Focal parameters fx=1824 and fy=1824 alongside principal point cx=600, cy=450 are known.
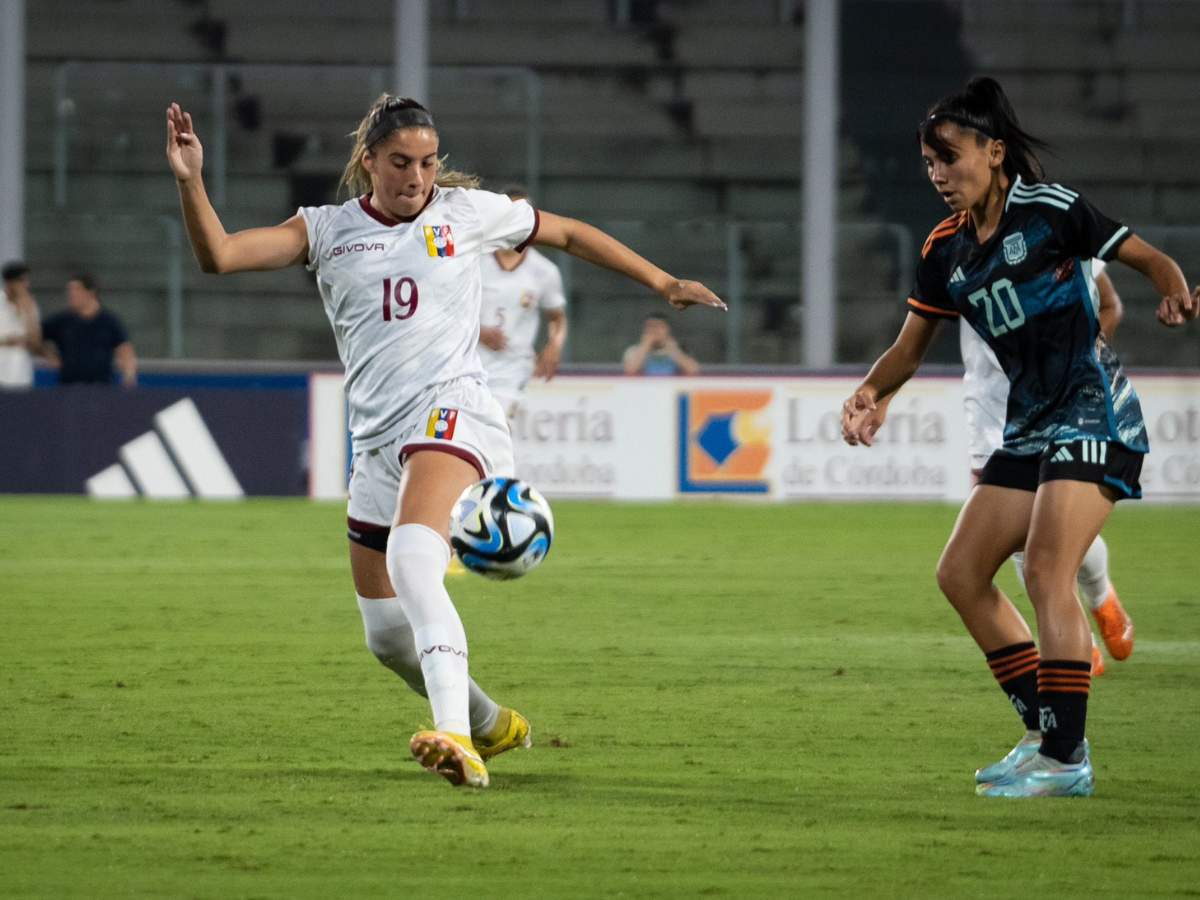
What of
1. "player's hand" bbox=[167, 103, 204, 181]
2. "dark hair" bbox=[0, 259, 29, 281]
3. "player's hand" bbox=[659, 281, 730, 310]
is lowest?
"player's hand" bbox=[659, 281, 730, 310]

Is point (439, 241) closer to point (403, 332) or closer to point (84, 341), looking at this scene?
point (403, 332)

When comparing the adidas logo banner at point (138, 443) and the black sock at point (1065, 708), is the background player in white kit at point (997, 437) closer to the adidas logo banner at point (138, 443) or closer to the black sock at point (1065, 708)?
the black sock at point (1065, 708)

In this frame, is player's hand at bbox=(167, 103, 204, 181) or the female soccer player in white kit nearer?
player's hand at bbox=(167, 103, 204, 181)

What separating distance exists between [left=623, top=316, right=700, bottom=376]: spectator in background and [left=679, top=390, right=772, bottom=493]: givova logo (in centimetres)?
126

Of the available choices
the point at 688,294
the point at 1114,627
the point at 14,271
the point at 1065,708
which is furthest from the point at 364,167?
the point at 14,271

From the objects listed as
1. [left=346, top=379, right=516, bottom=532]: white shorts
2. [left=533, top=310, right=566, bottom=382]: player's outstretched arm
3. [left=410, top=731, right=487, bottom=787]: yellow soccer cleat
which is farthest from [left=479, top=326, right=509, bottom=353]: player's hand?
[left=410, top=731, right=487, bottom=787]: yellow soccer cleat

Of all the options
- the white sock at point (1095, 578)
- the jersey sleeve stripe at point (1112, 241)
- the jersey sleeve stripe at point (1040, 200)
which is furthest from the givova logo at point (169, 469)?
the jersey sleeve stripe at point (1112, 241)

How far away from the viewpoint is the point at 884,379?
531 centimetres

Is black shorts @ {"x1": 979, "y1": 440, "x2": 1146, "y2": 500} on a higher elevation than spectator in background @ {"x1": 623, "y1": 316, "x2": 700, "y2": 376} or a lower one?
lower

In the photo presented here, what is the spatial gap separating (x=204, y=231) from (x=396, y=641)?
125 centimetres

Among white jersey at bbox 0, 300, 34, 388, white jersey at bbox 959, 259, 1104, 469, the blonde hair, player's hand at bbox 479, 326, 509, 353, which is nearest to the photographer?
the blonde hair

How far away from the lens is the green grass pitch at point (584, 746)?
3885 mm

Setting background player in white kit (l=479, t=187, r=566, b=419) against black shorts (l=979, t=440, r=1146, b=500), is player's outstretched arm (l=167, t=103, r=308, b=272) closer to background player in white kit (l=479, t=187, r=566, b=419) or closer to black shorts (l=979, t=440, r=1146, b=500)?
black shorts (l=979, t=440, r=1146, b=500)

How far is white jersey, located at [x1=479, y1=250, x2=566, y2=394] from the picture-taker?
38.5 ft
